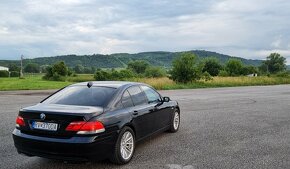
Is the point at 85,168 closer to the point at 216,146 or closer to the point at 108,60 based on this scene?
the point at 216,146

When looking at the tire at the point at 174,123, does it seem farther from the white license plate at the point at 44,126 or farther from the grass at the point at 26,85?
the grass at the point at 26,85

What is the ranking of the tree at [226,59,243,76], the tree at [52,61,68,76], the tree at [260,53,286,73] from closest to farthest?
the tree at [52,61,68,76], the tree at [226,59,243,76], the tree at [260,53,286,73]

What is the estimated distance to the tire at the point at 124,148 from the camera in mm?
5512

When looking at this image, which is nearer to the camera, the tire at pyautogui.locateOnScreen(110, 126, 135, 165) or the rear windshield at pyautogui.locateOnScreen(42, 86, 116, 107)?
the tire at pyautogui.locateOnScreen(110, 126, 135, 165)

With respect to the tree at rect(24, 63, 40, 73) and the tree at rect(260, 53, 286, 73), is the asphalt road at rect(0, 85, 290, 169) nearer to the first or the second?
the tree at rect(24, 63, 40, 73)

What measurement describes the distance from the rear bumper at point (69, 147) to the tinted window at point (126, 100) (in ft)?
2.99

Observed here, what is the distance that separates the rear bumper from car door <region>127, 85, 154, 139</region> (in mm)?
992

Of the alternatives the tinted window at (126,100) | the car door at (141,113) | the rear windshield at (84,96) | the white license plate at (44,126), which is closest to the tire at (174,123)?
the car door at (141,113)

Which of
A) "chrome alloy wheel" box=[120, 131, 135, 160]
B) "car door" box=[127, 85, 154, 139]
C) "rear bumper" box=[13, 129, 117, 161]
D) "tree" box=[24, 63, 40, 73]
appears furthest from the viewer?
"tree" box=[24, 63, 40, 73]

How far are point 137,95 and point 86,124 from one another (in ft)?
5.98

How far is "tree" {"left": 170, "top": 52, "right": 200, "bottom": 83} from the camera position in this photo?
33781 millimetres

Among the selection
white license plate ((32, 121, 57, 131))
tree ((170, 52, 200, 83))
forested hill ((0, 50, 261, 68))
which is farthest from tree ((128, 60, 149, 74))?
white license plate ((32, 121, 57, 131))

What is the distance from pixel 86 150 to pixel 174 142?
290 cm

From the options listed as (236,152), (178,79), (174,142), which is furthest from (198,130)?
(178,79)
